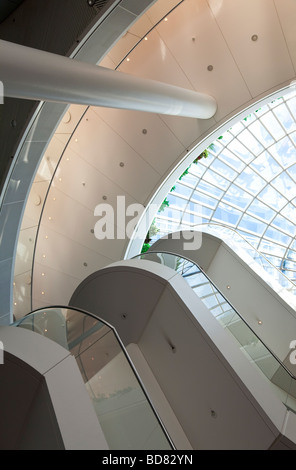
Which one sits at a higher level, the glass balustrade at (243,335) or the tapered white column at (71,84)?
the tapered white column at (71,84)

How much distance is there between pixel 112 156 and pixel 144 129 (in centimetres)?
219

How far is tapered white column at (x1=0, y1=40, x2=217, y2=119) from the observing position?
6.68 meters

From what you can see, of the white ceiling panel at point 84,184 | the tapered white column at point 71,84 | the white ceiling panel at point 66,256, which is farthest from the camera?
the white ceiling panel at point 66,256

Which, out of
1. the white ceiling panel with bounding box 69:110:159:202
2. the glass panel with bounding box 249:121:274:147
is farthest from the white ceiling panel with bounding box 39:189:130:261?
the glass panel with bounding box 249:121:274:147

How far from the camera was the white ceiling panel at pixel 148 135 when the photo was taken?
65.1 ft

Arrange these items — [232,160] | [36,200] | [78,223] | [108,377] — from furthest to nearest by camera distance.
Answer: [232,160] → [78,223] → [36,200] → [108,377]

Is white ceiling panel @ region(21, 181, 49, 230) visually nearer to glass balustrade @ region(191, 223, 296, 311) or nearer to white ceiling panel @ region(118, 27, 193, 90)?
white ceiling panel @ region(118, 27, 193, 90)

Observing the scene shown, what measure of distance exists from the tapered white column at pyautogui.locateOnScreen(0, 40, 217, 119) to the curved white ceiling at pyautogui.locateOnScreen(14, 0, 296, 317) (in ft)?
17.2

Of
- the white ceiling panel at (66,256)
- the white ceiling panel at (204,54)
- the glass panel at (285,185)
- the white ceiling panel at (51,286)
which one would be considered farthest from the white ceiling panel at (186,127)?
the glass panel at (285,185)

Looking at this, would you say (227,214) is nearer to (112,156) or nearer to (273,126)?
(273,126)

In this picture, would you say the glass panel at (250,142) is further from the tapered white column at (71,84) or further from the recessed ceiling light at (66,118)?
the tapered white column at (71,84)

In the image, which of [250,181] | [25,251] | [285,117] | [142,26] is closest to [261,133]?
[285,117]

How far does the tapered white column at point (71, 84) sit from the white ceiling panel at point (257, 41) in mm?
5199

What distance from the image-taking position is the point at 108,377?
26.1 feet
